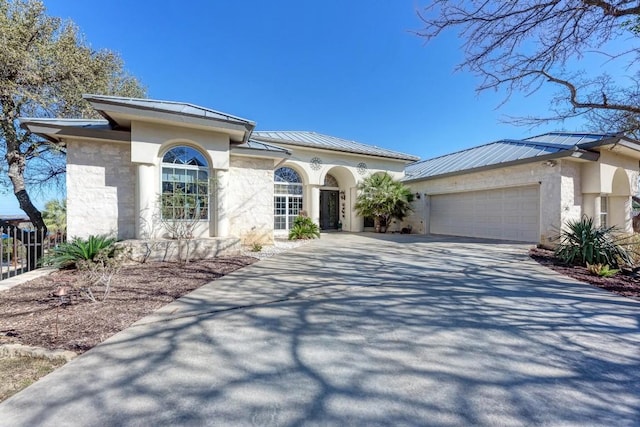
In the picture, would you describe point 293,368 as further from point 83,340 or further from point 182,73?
point 182,73

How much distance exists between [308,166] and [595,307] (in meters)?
14.5

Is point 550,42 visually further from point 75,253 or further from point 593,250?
point 75,253

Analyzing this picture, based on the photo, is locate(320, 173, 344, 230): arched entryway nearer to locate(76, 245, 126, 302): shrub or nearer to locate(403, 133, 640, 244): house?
Result: locate(403, 133, 640, 244): house

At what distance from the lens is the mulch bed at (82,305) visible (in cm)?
350

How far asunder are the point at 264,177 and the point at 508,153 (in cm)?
1204

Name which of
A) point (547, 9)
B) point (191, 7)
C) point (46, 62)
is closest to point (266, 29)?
point (191, 7)

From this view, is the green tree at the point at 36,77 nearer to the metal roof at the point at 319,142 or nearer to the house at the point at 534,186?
the metal roof at the point at 319,142

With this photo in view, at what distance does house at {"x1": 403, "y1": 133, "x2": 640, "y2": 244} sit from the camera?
1141 cm

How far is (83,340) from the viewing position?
11.2 feet

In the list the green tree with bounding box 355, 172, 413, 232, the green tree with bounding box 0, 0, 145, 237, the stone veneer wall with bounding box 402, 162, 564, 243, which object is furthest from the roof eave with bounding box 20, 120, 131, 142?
the stone veneer wall with bounding box 402, 162, 564, 243

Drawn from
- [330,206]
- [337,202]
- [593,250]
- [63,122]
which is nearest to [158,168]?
[63,122]

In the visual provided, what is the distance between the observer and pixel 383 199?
1741 cm

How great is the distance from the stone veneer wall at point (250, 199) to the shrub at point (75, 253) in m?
3.97

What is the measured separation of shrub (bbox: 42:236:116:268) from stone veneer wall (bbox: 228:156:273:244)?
13.0 ft
